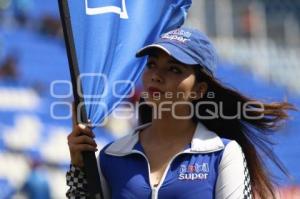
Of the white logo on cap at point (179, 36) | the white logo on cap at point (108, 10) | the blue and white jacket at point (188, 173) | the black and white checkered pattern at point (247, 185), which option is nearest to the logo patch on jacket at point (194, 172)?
the blue and white jacket at point (188, 173)

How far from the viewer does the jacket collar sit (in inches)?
77.6

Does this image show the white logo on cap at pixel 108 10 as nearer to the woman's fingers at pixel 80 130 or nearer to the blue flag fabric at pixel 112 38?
the blue flag fabric at pixel 112 38

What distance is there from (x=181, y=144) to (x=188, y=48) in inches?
10.4

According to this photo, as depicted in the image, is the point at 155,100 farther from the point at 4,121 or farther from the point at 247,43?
the point at 247,43

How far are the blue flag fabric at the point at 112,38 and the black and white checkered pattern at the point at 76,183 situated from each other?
0.54 feet

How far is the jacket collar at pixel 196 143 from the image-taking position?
1.97 meters

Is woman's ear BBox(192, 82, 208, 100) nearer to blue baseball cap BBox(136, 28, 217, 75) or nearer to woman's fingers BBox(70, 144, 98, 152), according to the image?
blue baseball cap BBox(136, 28, 217, 75)

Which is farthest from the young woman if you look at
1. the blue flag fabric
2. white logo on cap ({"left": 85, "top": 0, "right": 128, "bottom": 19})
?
white logo on cap ({"left": 85, "top": 0, "right": 128, "bottom": 19})

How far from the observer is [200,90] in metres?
2.08

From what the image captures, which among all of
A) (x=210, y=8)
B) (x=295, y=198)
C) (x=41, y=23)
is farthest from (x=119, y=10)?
(x=210, y=8)

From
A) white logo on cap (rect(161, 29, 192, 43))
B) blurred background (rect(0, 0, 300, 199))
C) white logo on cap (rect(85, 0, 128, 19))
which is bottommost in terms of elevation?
blurred background (rect(0, 0, 300, 199))

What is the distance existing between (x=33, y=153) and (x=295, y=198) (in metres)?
3.57

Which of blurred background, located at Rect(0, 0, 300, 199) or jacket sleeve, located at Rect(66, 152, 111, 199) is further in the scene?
blurred background, located at Rect(0, 0, 300, 199)

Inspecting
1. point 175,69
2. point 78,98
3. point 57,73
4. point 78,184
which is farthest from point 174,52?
point 57,73
